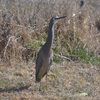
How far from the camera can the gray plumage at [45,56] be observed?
7.02 meters

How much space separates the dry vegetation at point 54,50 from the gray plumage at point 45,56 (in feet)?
1.07

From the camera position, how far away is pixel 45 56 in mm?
7133

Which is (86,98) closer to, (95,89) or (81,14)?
(95,89)

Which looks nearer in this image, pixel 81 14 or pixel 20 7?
pixel 20 7

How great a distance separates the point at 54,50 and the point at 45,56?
2.14m

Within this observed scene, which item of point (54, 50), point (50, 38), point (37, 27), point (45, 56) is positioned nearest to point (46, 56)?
point (45, 56)

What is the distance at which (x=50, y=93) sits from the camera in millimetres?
7066

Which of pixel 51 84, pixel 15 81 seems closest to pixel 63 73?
pixel 51 84

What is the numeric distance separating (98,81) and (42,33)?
7.65ft

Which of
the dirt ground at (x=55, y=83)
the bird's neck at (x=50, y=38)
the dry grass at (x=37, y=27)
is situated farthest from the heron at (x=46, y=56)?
the dry grass at (x=37, y=27)

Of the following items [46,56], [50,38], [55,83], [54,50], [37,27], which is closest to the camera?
[50,38]

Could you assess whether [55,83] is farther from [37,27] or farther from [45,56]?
[37,27]

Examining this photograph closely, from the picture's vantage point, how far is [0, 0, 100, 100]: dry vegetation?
7203 millimetres

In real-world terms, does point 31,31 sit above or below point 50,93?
above
